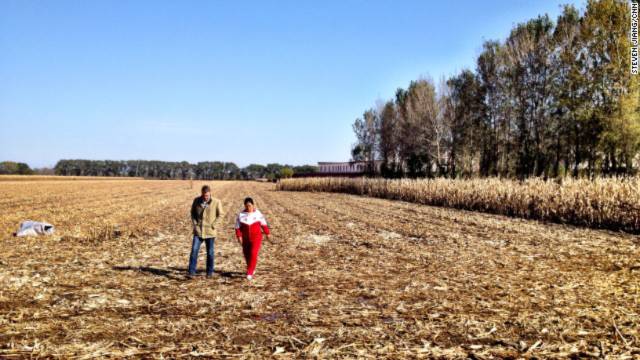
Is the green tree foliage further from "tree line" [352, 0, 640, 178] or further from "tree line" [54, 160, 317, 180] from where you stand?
"tree line" [352, 0, 640, 178]

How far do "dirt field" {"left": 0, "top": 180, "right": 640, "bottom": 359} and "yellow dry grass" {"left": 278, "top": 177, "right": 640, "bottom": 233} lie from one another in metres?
1.98

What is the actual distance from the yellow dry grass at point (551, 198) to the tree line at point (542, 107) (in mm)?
7125

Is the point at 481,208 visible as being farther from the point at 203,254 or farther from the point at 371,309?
the point at 371,309

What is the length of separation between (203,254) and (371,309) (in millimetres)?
6532

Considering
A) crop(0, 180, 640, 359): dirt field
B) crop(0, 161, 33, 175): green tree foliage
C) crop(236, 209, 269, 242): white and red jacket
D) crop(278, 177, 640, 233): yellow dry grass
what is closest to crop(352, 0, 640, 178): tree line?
crop(278, 177, 640, 233): yellow dry grass

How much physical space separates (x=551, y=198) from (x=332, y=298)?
14.9 m

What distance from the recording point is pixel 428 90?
173 feet

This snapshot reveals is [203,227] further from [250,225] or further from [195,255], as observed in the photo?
[250,225]

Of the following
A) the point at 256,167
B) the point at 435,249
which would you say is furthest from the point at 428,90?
the point at 256,167

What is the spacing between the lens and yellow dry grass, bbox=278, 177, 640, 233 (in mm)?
15828

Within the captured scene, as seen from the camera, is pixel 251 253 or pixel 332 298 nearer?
pixel 332 298

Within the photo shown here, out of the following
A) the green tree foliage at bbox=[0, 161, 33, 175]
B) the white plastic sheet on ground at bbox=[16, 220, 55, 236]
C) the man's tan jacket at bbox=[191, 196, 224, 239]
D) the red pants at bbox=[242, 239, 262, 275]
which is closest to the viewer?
the red pants at bbox=[242, 239, 262, 275]

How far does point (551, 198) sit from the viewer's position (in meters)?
18.8

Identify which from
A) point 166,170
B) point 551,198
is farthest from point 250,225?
point 166,170
